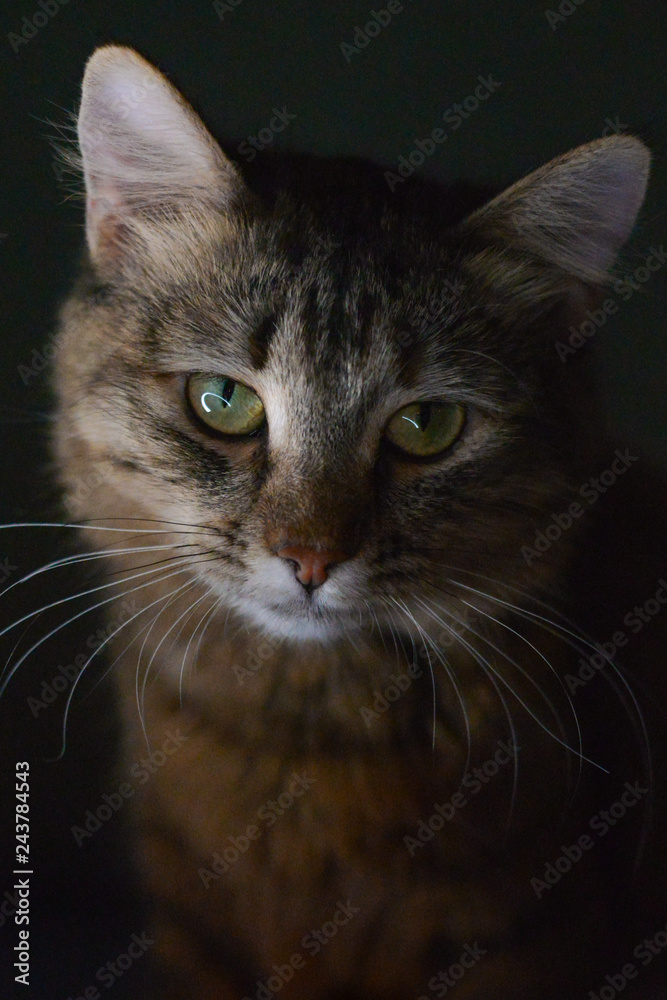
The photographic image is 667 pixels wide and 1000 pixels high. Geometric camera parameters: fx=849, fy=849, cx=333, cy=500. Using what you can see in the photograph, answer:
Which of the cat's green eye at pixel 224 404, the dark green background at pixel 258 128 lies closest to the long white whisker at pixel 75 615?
the dark green background at pixel 258 128

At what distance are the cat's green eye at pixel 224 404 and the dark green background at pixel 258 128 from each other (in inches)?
8.5

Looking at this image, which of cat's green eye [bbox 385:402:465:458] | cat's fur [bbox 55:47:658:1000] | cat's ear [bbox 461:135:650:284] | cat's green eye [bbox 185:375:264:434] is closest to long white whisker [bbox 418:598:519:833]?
cat's fur [bbox 55:47:658:1000]

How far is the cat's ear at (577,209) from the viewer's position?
854mm

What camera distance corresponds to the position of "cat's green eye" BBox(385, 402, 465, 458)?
89cm

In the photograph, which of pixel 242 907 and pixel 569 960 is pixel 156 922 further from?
pixel 569 960

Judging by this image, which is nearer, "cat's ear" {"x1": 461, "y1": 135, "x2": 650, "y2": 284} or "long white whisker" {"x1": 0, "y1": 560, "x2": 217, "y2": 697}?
"cat's ear" {"x1": 461, "y1": 135, "x2": 650, "y2": 284}

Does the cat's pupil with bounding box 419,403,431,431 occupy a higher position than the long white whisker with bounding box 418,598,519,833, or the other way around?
the cat's pupil with bounding box 419,403,431,431

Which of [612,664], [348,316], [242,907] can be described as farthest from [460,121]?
[242,907]

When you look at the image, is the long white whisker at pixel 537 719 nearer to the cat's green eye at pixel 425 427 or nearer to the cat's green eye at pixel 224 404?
the cat's green eye at pixel 425 427

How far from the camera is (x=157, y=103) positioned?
0.83 meters

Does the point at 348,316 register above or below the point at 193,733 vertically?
above

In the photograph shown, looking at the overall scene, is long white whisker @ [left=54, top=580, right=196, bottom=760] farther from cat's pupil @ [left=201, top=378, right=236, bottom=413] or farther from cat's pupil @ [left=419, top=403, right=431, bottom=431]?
cat's pupil @ [left=419, top=403, right=431, bottom=431]

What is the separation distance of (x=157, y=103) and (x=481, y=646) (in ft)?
2.28

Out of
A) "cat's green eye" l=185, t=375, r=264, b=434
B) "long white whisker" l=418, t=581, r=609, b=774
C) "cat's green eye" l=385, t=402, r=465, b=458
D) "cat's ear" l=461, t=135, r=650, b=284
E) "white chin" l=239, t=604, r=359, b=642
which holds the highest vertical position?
"cat's ear" l=461, t=135, r=650, b=284
